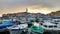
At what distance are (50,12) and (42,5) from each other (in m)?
0.33

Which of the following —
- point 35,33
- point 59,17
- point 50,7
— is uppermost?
point 50,7

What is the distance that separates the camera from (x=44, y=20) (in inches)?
173

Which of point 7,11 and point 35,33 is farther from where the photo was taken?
point 7,11

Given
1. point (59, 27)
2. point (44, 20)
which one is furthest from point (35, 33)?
point (44, 20)

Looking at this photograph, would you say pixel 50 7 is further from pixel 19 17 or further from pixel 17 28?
pixel 17 28

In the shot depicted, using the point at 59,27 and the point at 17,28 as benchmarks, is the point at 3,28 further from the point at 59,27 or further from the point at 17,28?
the point at 59,27

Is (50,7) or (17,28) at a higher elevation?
(50,7)

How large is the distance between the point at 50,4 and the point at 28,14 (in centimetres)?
77

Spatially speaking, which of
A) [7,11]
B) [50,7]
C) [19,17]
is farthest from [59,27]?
[7,11]

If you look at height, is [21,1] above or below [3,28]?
above

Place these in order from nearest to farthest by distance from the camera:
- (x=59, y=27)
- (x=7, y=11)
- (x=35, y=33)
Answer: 1. (x=35, y=33)
2. (x=59, y=27)
3. (x=7, y=11)

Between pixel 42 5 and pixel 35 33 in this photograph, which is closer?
pixel 35 33

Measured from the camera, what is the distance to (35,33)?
3.37 meters

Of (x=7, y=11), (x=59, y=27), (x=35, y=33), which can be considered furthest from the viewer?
(x=7, y=11)
